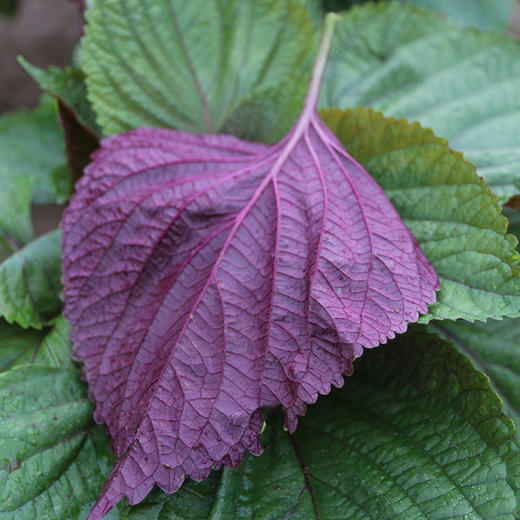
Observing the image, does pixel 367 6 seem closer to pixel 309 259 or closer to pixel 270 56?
pixel 270 56

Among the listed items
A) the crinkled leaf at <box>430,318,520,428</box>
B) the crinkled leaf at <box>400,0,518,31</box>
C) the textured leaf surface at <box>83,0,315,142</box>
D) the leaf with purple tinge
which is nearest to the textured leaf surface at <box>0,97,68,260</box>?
the textured leaf surface at <box>83,0,315,142</box>

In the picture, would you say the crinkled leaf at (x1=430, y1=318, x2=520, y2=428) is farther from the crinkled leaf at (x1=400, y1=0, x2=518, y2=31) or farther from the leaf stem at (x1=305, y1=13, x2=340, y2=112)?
the crinkled leaf at (x1=400, y1=0, x2=518, y2=31)

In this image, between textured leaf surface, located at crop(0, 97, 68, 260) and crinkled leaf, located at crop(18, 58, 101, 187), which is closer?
crinkled leaf, located at crop(18, 58, 101, 187)

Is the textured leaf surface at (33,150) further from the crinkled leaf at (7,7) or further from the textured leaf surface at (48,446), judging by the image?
the crinkled leaf at (7,7)

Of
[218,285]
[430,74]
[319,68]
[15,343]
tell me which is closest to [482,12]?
[430,74]

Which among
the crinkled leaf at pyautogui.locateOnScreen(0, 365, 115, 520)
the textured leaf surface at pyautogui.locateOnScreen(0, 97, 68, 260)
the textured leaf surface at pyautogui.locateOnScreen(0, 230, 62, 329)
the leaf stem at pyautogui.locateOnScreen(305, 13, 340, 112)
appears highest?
the leaf stem at pyautogui.locateOnScreen(305, 13, 340, 112)
